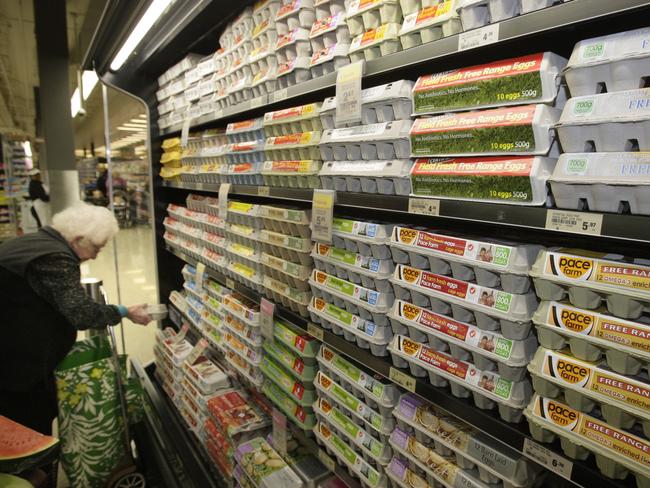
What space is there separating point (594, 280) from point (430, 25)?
0.83 meters

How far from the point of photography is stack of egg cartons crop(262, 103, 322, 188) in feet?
5.80

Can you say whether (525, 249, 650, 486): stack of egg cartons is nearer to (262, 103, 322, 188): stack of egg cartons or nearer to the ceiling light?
(262, 103, 322, 188): stack of egg cartons

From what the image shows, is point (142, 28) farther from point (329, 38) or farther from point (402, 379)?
point (402, 379)

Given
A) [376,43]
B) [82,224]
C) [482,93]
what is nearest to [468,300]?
[482,93]

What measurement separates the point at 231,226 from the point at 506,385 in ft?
6.06

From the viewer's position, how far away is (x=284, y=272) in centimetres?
200

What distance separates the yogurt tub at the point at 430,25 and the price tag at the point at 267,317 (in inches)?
53.0

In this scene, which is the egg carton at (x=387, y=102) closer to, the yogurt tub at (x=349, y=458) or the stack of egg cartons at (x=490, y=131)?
the stack of egg cartons at (x=490, y=131)

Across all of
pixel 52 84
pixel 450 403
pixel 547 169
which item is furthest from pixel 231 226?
pixel 52 84

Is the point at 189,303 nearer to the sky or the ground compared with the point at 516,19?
nearer to the ground

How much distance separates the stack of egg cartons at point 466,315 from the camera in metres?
1.10

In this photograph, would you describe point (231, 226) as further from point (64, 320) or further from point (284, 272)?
point (64, 320)

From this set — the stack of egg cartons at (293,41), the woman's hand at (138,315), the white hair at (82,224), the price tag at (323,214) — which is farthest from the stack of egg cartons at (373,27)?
the woman's hand at (138,315)

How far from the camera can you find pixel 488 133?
3.61 feet
